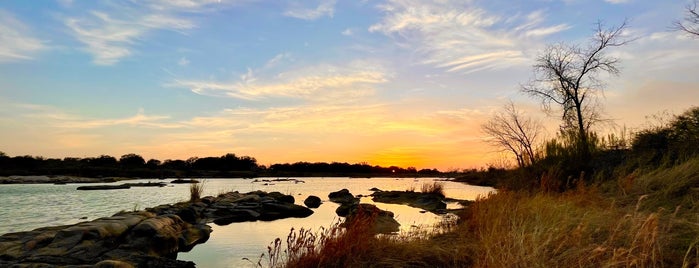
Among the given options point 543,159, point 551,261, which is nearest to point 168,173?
point 543,159

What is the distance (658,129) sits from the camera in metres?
18.4

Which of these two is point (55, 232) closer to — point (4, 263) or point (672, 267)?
point (4, 263)

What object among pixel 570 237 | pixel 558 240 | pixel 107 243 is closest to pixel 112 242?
pixel 107 243

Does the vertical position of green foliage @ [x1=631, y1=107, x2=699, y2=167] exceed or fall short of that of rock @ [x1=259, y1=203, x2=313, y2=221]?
it exceeds it

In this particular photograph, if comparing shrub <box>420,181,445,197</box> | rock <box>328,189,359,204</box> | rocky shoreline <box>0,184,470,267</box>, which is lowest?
rocky shoreline <box>0,184,470,267</box>

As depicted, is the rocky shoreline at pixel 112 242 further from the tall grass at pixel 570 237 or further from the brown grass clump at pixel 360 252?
the tall grass at pixel 570 237

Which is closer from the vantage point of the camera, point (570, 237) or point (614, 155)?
point (570, 237)

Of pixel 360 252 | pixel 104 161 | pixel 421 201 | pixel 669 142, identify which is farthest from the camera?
pixel 104 161

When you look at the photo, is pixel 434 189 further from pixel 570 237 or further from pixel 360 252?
pixel 570 237

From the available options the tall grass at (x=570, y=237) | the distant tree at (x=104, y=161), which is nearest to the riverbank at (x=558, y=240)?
the tall grass at (x=570, y=237)

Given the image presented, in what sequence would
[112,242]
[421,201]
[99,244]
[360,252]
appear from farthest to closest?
[421,201] → [112,242] → [99,244] → [360,252]

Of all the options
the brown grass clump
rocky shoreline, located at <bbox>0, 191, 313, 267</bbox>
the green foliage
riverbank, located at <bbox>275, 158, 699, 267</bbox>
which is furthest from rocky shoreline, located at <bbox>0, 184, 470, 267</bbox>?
the green foliage

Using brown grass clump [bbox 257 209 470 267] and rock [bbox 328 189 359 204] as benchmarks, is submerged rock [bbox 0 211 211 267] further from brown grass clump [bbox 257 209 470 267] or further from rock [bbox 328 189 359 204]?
rock [bbox 328 189 359 204]

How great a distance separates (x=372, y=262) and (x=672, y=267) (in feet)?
13.6
